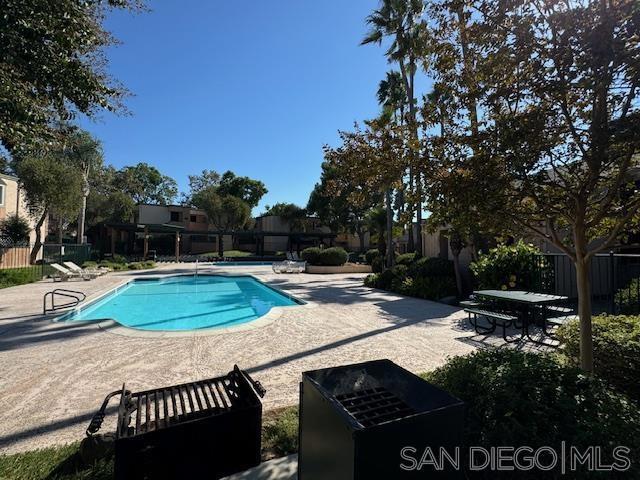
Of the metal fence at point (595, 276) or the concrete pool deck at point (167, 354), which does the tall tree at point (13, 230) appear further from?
the metal fence at point (595, 276)

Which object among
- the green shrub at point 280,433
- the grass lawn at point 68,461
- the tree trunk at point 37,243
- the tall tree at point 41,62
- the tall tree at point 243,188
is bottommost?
the green shrub at point 280,433

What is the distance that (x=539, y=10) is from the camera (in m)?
3.03

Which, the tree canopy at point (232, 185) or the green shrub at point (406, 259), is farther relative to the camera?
the tree canopy at point (232, 185)

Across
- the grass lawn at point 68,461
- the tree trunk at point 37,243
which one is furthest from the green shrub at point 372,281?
the tree trunk at point 37,243

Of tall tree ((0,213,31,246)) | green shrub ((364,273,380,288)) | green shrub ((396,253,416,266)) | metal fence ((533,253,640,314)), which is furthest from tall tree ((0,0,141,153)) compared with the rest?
tall tree ((0,213,31,246))

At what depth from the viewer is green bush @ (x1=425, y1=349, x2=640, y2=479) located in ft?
7.47

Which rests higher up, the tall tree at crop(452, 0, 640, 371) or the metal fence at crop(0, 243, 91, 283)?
the tall tree at crop(452, 0, 640, 371)

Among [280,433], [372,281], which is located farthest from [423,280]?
[280,433]

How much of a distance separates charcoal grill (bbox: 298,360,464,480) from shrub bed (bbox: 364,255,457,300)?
10.4 m

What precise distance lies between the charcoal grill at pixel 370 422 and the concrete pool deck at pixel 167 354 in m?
2.13

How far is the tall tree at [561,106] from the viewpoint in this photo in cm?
264

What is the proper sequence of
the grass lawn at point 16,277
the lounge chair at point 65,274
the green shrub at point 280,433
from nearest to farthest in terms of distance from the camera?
the green shrub at point 280,433 → the grass lawn at point 16,277 → the lounge chair at point 65,274

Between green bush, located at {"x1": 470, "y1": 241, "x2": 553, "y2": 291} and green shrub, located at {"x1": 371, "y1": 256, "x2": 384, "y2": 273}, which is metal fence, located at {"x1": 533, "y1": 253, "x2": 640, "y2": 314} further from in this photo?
green shrub, located at {"x1": 371, "y1": 256, "x2": 384, "y2": 273}

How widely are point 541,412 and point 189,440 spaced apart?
2.61 metres
